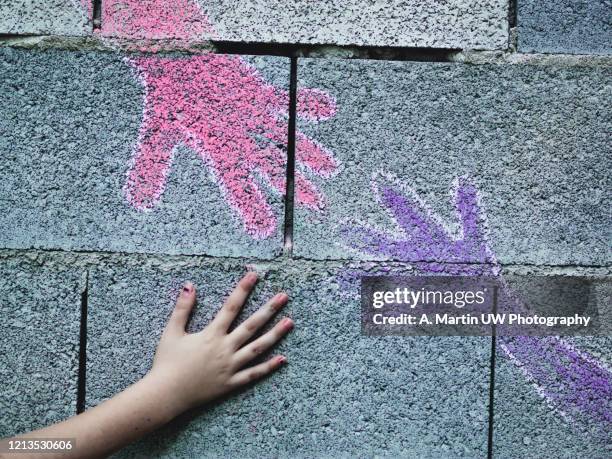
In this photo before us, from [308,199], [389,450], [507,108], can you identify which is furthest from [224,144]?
[389,450]

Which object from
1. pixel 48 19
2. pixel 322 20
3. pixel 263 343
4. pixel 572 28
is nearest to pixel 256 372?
pixel 263 343

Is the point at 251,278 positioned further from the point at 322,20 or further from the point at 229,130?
the point at 322,20

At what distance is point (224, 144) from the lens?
1644 mm

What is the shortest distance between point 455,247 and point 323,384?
21.8 inches

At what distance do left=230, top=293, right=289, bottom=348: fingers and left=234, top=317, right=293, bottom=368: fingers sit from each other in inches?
0.9

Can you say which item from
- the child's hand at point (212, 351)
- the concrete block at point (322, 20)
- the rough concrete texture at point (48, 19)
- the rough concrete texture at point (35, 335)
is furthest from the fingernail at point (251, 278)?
the rough concrete texture at point (48, 19)

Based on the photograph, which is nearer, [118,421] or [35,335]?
[118,421]

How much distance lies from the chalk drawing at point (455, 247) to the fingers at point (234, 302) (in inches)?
10.7

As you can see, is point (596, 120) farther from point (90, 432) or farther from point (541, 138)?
point (90, 432)

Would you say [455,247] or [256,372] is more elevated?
[455,247]

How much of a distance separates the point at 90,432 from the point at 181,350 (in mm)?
312

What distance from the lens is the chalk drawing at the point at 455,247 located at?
1652 millimetres

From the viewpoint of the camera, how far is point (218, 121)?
5.39 feet

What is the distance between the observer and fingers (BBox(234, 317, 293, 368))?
5.29 feet
